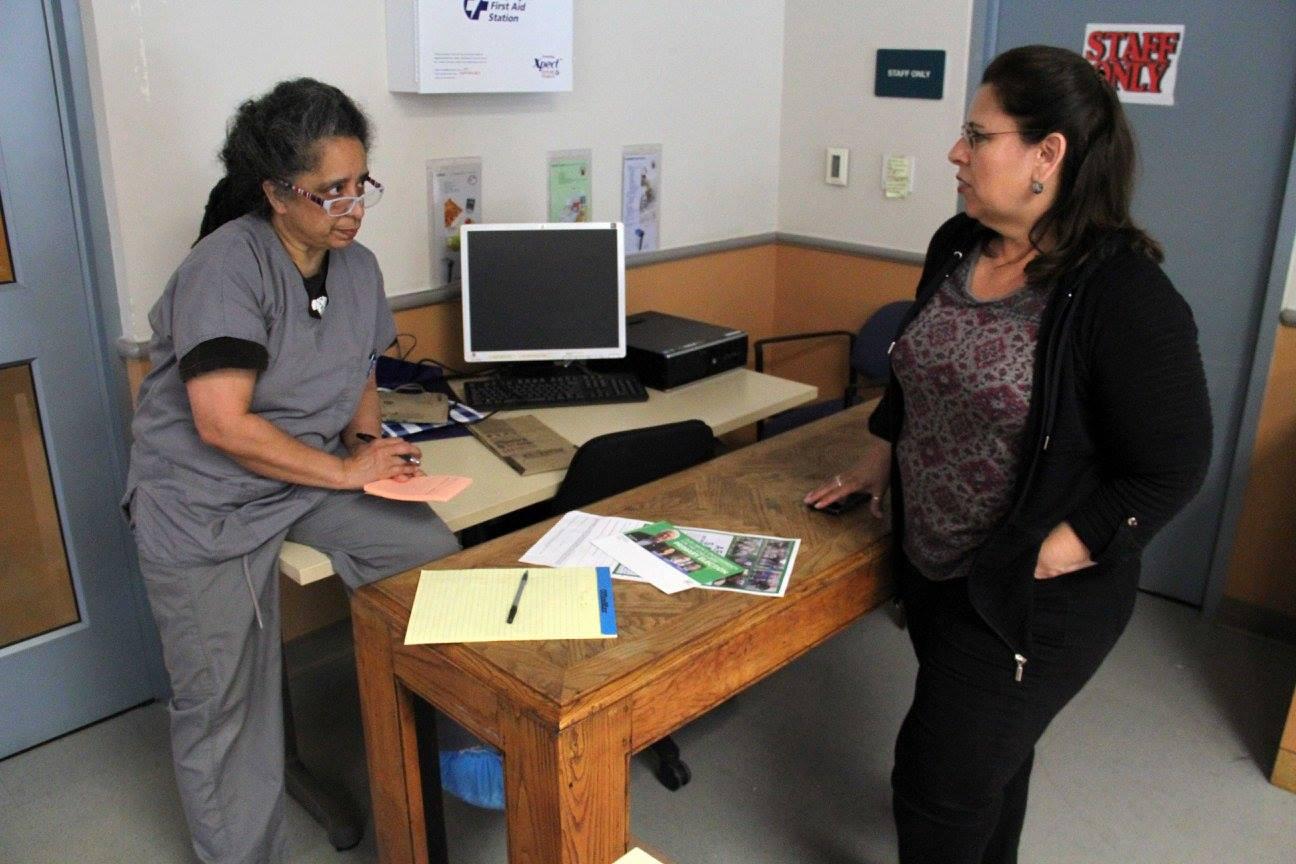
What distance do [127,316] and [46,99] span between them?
1.53 ft

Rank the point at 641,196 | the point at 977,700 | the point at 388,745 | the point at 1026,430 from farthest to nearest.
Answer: the point at 641,196, the point at 388,745, the point at 977,700, the point at 1026,430

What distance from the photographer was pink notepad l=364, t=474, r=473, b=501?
1946 mm

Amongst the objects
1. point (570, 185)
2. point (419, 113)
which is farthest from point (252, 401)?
point (570, 185)

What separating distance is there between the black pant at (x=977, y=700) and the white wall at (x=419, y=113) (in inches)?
68.9

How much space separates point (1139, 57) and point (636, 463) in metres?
1.86

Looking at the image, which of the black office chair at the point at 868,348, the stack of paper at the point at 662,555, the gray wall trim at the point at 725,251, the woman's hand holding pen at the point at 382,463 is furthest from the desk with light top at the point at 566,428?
the black office chair at the point at 868,348

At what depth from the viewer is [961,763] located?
1732mm

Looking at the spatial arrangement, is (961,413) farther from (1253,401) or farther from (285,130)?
(1253,401)

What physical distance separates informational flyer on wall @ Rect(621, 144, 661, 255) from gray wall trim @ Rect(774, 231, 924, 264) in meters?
0.60

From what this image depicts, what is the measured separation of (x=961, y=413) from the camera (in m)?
1.68

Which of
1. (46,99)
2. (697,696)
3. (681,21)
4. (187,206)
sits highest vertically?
(681,21)

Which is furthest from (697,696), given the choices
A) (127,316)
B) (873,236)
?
(873,236)

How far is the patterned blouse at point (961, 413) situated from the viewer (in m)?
1.61

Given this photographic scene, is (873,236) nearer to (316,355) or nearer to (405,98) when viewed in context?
(405,98)
